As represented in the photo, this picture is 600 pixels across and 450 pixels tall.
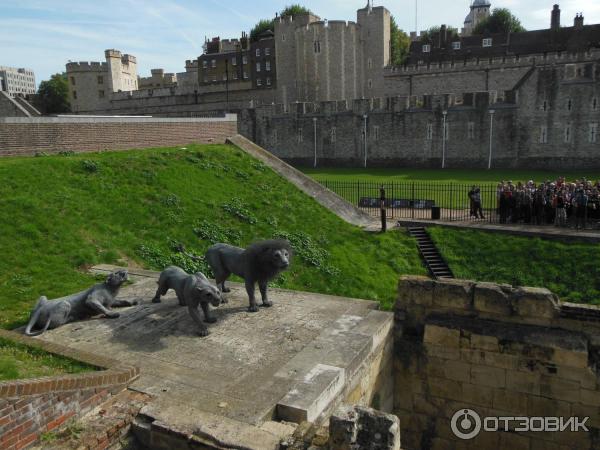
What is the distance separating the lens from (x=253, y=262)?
26.8ft

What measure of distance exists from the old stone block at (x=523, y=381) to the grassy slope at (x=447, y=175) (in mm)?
22419

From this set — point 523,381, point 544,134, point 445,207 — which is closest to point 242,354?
point 523,381

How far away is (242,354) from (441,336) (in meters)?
3.36

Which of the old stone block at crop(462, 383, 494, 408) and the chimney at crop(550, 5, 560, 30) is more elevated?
the chimney at crop(550, 5, 560, 30)

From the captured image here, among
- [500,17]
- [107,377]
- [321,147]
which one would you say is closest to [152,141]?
[107,377]

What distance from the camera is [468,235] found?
1803cm

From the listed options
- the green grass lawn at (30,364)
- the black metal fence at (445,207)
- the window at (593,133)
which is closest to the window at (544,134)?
the window at (593,133)

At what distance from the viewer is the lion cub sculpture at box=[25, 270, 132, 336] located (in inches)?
305

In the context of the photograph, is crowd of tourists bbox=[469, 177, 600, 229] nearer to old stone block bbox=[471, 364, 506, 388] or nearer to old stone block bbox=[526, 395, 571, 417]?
old stone block bbox=[526, 395, 571, 417]

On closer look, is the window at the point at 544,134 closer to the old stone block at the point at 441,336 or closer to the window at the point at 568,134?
the window at the point at 568,134

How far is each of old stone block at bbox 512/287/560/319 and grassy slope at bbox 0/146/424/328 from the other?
6111 millimetres

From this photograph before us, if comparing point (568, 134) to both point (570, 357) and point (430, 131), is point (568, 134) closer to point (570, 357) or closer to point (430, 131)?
point (430, 131)

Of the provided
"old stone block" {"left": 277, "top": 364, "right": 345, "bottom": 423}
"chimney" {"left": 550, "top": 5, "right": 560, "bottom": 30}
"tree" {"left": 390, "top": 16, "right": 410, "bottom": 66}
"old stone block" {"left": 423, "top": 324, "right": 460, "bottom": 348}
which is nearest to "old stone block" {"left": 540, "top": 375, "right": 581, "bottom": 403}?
"old stone block" {"left": 423, "top": 324, "right": 460, "bottom": 348}

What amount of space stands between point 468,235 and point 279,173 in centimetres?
823
